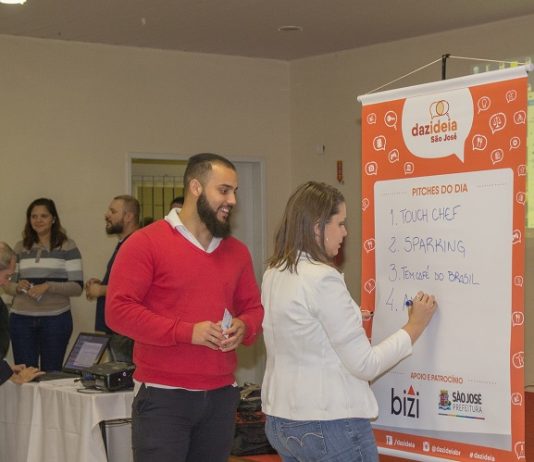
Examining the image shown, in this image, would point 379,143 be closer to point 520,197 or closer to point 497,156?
point 497,156

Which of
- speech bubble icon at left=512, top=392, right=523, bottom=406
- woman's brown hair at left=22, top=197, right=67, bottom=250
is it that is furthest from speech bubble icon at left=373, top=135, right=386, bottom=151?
woman's brown hair at left=22, top=197, right=67, bottom=250

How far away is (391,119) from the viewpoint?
3230 mm

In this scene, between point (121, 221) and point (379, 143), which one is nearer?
point (379, 143)

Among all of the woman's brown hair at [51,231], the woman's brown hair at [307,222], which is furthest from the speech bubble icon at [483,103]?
the woman's brown hair at [51,231]

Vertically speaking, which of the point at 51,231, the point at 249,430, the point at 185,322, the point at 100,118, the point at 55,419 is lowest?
the point at 249,430

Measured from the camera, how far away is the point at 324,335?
8.18ft

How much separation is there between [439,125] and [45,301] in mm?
3703

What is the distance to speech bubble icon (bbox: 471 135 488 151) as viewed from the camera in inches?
116

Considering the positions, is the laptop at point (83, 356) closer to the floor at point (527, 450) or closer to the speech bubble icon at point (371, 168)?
the floor at point (527, 450)

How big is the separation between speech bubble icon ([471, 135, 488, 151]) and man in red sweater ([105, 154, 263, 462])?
31.5 inches

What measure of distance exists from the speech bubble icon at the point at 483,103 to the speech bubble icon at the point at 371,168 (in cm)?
45

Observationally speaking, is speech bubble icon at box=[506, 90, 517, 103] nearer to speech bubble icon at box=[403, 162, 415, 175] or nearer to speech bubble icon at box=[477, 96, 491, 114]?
speech bubble icon at box=[477, 96, 491, 114]

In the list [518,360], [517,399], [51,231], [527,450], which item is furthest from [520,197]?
[51,231]

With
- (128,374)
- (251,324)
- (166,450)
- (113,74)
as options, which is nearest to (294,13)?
(113,74)
